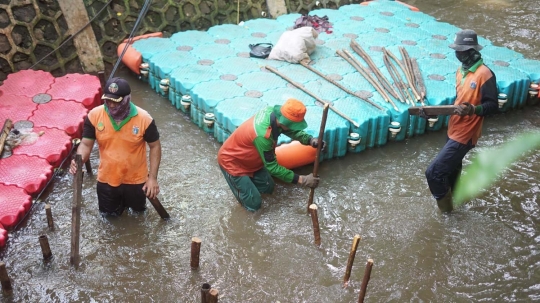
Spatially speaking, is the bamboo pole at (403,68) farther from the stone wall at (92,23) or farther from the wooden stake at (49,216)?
the wooden stake at (49,216)

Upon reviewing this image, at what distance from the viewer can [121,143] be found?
554cm

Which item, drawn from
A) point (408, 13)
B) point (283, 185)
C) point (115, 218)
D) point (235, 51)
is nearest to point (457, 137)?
point (283, 185)

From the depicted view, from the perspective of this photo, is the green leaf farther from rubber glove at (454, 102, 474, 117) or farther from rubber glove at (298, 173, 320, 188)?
rubber glove at (298, 173, 320, 188)

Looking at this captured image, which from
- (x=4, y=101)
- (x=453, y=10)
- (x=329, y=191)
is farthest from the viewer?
(x=453, y=10)

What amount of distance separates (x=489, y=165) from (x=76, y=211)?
5.64 m

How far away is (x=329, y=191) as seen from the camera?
6.95 metres

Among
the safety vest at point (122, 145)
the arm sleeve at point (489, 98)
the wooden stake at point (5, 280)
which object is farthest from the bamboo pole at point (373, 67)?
the wooden stake at point (5, 280)

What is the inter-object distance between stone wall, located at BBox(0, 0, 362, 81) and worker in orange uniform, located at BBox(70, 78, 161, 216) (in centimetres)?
401

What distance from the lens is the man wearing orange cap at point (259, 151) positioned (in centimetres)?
576

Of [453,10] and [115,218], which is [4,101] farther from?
[453,10]

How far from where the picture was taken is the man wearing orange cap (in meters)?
5.76

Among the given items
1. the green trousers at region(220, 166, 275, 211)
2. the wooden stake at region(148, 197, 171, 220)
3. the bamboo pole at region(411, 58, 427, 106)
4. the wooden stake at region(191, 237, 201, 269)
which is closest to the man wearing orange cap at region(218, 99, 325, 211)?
the green trousers at region(220, 166, 275, 211)

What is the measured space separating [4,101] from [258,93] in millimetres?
3821

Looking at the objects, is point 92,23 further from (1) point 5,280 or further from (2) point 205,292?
(2) point 205,292
